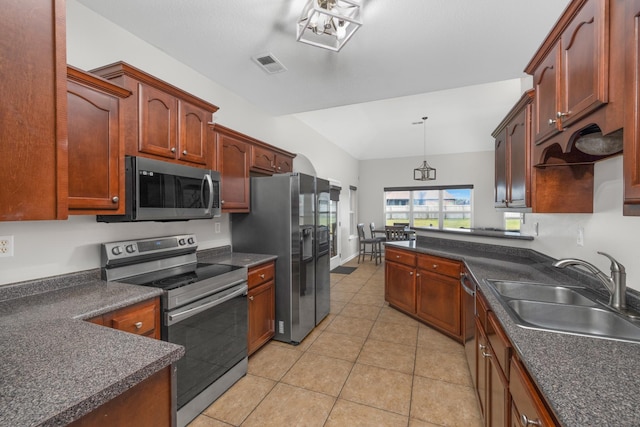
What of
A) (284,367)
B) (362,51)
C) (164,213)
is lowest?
(284,367)

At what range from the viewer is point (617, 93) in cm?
99

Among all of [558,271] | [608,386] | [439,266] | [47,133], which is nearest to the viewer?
[608,386]

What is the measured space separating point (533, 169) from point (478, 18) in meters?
1.09

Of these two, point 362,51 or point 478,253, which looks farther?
point 478,253

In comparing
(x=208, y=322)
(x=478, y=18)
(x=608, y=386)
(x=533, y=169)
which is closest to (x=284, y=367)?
(x=208, y=322)

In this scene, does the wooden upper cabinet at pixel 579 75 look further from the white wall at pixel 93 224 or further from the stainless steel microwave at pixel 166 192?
the white wall at pixel 93 224

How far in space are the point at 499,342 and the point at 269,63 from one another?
2616 millimetres

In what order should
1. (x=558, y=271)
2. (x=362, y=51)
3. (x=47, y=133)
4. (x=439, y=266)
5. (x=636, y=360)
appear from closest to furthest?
(x=636, y=360)
(x=47, y=133)
(x=558, y=271)
(x=362, y=51)
(x=439, y=266)

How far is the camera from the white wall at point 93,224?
163 cm

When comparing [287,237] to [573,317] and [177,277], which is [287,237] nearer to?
[177,277]

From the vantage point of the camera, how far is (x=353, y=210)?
8156 millimetres

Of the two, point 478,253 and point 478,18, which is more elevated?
point 478,18

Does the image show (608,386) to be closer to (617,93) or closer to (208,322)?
(617,93)

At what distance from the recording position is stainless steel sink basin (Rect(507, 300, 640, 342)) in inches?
52.2
